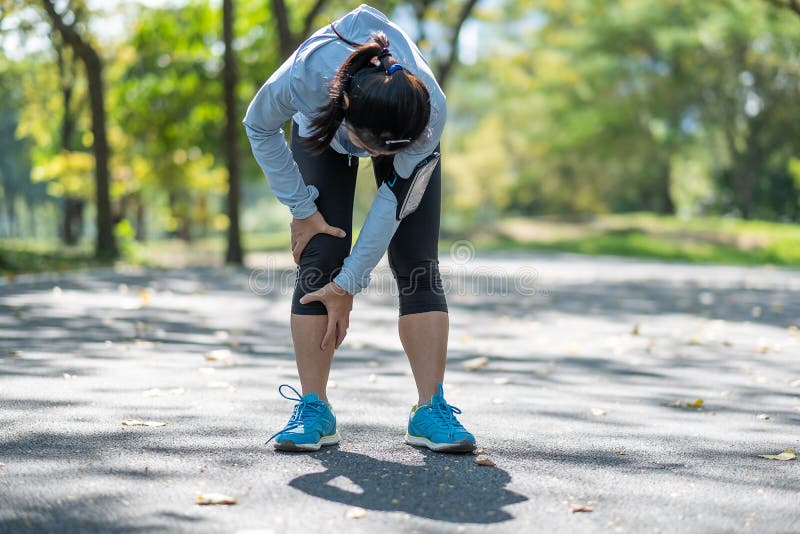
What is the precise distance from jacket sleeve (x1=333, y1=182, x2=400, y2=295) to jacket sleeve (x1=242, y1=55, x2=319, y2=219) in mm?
216

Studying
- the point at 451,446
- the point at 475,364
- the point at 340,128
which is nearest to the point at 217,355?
the point at 475,364

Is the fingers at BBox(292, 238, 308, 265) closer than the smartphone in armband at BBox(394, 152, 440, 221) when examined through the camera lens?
No

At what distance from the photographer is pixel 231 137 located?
17484mm

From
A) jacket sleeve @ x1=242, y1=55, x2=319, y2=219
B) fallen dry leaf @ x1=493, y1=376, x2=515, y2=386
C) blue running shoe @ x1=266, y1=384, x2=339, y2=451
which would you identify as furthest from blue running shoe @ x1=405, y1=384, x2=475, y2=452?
fallen dry leaf @ x1=493, y1=376, x2=515, y2=386

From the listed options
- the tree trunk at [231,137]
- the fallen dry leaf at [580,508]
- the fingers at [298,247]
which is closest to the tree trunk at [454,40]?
the tree trunk at [231,137]

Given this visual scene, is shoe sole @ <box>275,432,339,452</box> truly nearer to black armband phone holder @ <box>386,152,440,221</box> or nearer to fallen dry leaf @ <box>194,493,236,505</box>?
fallen dry leaf @ <box>194,493,236,505</box>

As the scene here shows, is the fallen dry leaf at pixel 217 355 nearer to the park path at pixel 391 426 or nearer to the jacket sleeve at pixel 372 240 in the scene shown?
the park path at pixel 391 426

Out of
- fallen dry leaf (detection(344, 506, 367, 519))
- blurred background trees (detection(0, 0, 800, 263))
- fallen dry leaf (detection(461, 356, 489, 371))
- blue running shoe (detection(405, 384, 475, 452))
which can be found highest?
blurred background trees (detection(0, 0, 800, 263))

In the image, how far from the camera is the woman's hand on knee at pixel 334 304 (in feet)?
11.1

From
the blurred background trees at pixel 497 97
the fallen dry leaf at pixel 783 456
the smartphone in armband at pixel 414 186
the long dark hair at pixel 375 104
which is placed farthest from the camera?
the blurred background trees at pixel 497 97

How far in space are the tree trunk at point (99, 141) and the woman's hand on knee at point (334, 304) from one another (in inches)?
551

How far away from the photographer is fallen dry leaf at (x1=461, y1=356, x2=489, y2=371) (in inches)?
231

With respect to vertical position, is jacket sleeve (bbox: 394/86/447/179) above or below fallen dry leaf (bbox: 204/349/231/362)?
above

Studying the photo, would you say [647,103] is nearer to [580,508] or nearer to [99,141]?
[99,141]
